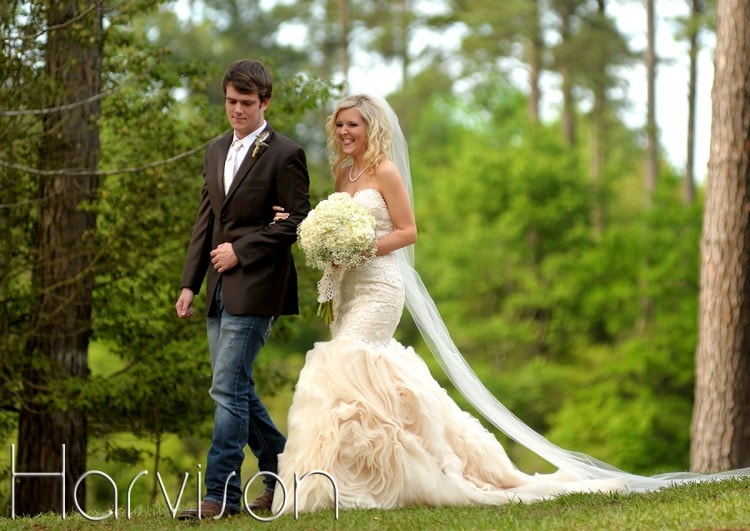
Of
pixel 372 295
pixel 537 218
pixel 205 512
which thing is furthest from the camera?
pixel 537 218

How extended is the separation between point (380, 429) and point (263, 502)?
749mm

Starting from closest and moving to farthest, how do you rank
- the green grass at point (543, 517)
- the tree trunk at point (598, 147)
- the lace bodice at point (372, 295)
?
the green grass at point (543, 517) → the lace bodice at point (372, 295) → the tree trunk at point (598, 147)

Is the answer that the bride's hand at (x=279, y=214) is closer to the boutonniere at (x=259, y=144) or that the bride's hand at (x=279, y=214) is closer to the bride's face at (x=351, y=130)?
the boutonniere at (x=259, y=144)

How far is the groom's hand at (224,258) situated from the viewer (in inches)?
A: 250

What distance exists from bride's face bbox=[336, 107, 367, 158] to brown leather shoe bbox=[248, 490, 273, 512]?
2022 mm

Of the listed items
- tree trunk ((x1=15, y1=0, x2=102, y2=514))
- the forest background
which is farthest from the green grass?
the forest background

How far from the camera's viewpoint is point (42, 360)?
10141 mm

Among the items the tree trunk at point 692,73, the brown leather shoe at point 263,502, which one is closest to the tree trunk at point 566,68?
the tree trunk at point 692,73

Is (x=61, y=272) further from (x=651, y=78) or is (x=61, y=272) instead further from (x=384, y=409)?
(x=651, y=78)

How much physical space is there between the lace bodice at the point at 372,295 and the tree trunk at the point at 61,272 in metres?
3.58

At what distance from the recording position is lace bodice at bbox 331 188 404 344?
23.2ft

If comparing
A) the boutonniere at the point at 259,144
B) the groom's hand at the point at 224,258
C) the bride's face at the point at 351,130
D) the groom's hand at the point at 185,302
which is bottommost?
the groom's hand at the point at 185,302

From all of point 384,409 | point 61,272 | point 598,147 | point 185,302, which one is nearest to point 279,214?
point 185,302

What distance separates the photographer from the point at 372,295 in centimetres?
709
